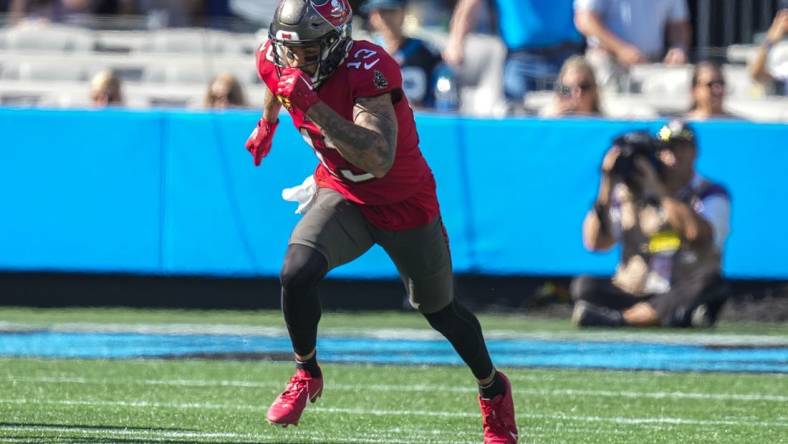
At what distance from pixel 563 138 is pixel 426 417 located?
4.68 metres

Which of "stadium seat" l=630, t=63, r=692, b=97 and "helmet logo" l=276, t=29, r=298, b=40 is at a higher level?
"helmet logo" l=276, t=29, r=298, b=40

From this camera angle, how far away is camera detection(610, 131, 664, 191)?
405 inches

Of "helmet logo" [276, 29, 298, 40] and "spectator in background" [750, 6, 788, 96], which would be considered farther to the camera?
"spectator in background" [750, 6, 788, 96]

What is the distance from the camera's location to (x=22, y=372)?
7754 mm

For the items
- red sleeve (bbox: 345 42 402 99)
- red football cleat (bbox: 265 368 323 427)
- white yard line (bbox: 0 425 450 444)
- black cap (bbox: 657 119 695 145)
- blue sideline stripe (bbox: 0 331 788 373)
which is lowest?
blue sideline stripe (bbox: 0 331 788 373)

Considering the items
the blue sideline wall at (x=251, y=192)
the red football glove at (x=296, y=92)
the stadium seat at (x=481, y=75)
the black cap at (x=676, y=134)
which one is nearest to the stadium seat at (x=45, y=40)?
the blue sideline wall at (x=251, y=192)

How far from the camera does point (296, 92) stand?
520 centimetres

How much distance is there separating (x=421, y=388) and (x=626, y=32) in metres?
5.20

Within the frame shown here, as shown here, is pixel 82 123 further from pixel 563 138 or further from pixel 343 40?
pixel 343 40

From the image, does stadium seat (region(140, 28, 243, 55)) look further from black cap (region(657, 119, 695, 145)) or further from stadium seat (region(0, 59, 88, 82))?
black cap (region(657, 119, 695, 145))

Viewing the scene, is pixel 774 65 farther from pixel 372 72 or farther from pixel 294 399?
pixel 294 399

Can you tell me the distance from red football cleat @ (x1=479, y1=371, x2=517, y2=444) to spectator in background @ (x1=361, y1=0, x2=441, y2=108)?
19.1ft

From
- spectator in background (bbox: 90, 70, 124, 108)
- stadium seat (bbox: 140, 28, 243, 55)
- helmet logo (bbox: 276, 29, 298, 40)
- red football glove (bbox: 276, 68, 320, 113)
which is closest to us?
red football glove (bbox: 276, 68, 320, 113)

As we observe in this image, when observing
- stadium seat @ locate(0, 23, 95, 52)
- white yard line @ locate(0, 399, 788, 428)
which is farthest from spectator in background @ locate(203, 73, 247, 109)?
white yard line @ locate(0, 399, 788, 428)
